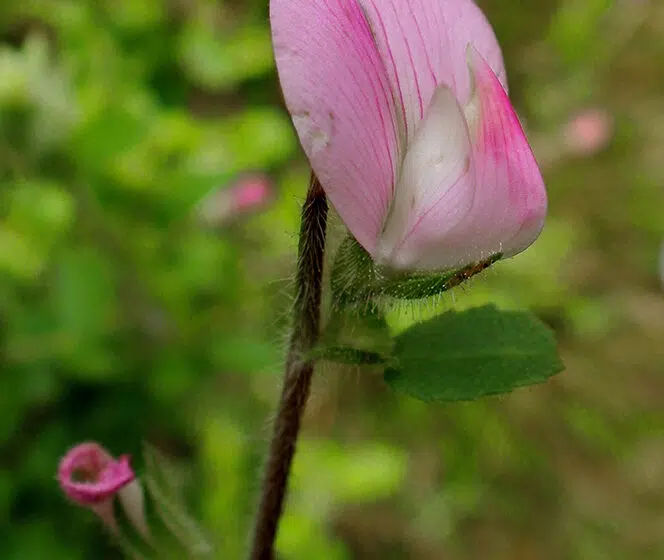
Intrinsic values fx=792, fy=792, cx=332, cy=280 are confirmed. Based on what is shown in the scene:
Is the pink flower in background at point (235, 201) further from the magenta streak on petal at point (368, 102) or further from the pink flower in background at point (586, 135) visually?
the magenta streak on petal at point (368, 102)

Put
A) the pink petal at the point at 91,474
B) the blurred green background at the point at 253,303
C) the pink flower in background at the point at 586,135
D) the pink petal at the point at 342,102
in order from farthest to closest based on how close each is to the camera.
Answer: the pink flower in background at the point at 586,135 < the blurred green background at the point at 253,303 < the pink petal at the point at 91,474 < the pink petal at the point at 342,102

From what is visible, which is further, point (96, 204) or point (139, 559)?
point (96, 204)

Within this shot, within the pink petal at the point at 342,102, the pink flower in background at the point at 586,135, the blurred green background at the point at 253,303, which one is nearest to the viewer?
the pink petal at the point at 342,102

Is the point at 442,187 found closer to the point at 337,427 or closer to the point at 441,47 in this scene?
the point at 441,47

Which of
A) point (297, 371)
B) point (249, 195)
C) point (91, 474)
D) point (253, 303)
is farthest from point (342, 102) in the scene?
point (253, 303)

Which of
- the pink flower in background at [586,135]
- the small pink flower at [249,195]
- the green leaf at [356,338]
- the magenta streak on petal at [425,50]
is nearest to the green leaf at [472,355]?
the green leaf at [356,338]

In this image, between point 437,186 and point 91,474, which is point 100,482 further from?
point 437,186

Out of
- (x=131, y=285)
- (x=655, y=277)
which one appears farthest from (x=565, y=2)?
(x=131, y=285)
